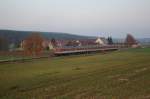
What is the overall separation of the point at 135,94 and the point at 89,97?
2.66 meters

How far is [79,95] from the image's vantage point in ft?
48.9

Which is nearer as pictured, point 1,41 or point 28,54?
point 28,54

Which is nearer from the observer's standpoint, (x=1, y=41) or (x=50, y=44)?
(x=1, y=41)

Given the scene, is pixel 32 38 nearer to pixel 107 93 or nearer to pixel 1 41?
pixel 1 41

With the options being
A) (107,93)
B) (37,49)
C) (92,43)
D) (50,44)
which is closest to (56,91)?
(107,93)

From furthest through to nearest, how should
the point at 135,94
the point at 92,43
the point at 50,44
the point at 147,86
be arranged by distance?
1. the point at 92,43
2. the point at 50,44
3. the point at 147,86
4. the point at 135,94

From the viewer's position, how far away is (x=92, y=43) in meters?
176

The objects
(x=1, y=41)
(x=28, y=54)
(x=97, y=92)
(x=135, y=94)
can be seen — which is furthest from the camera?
(x=1, y=41)

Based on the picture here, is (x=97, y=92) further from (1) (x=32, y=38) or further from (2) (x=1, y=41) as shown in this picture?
(2) (x=1, y=41)

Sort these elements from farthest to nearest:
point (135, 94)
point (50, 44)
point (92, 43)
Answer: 1. point (92, 43)
2. point (50, 44)
3. point (135, 94)

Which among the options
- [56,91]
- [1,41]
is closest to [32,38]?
[1,41]

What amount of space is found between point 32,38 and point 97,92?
80.4 metres

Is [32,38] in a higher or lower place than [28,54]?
higher

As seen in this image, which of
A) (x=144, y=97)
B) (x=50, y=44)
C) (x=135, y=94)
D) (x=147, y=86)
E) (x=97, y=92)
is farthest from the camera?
(x=50, y=44)
